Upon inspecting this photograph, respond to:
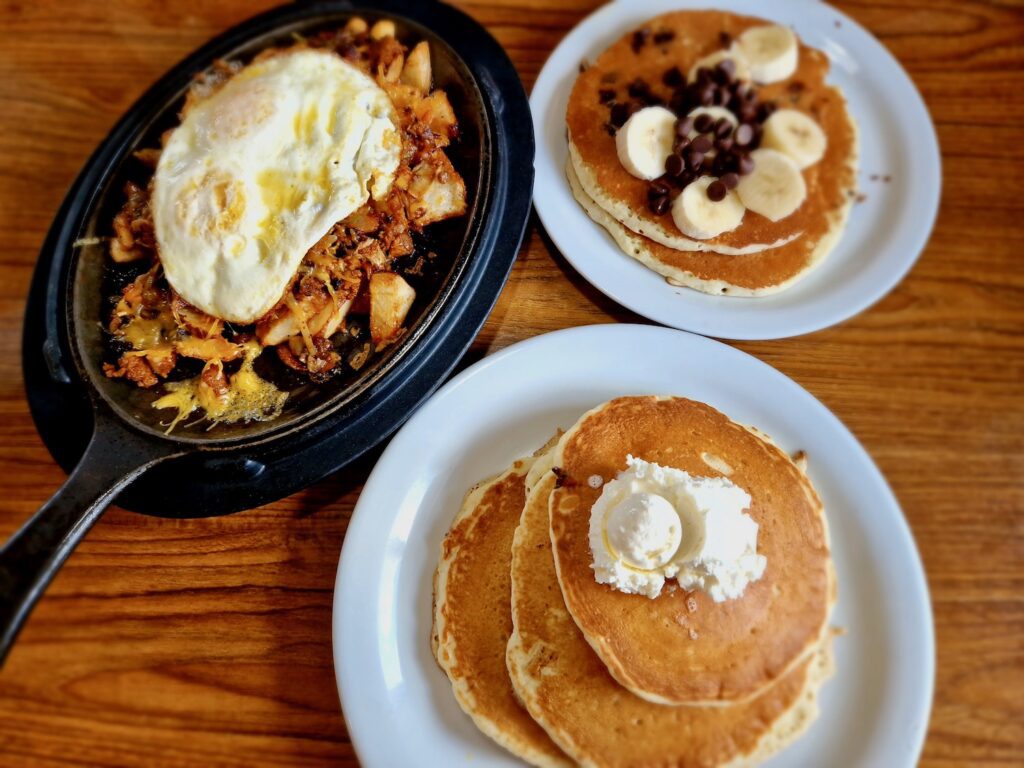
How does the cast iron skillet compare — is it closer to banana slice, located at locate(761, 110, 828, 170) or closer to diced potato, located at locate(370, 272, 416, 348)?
diced potato, located at locate(370, 272, 416, 348)

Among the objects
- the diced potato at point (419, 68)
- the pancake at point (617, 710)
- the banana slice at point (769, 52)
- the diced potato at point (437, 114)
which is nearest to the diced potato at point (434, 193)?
the diced potato at point (437, 114)

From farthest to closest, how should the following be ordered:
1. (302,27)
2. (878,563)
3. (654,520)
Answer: (302,27) → (878,563) → (654,520)

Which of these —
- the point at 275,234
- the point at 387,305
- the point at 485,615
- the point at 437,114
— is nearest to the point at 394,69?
the point at 437,114

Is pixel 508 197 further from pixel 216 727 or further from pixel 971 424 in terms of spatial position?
pixel 216 727

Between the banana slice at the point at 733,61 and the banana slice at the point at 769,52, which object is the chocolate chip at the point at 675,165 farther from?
the banana slice at the point at 769,52

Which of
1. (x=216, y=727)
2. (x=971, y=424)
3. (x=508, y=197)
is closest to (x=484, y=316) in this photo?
(x=508, y=197)

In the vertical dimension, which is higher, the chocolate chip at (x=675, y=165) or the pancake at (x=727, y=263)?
the chocolate chip at (x=675, y=165)
